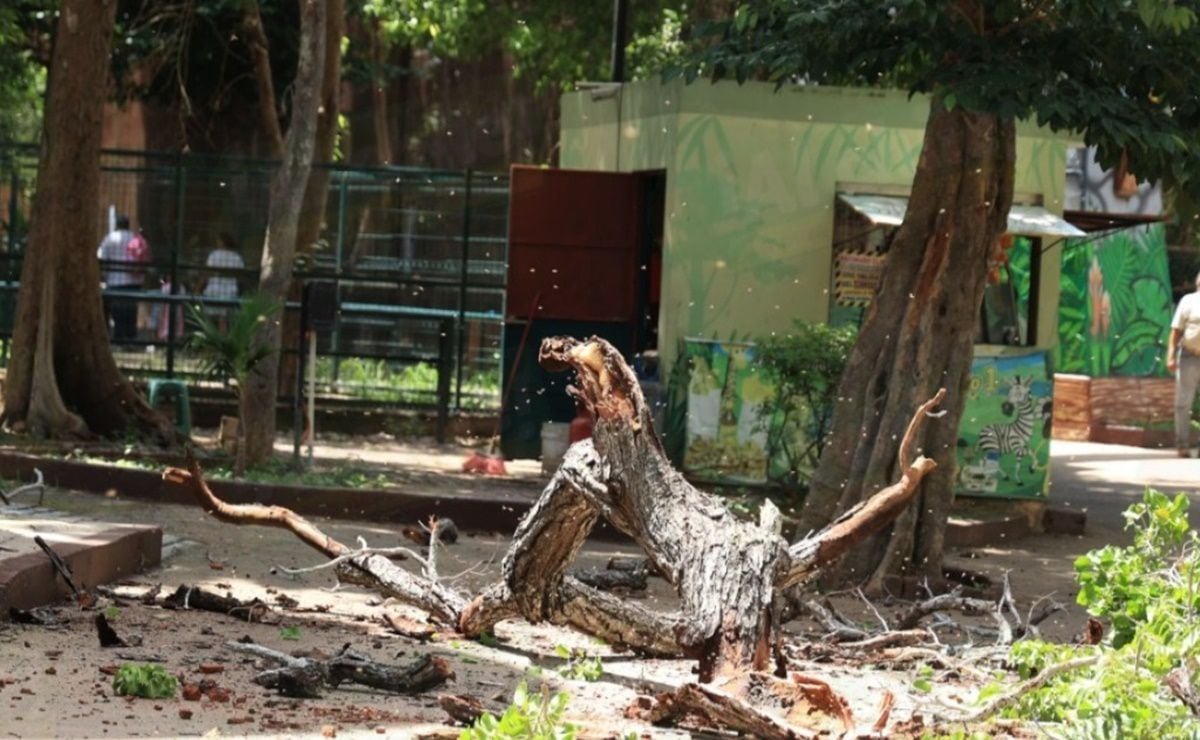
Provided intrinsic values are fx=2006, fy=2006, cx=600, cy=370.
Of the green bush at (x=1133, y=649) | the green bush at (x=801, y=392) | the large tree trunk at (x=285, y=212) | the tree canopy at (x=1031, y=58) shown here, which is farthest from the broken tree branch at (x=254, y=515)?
the green bush at (x=801, y=392)

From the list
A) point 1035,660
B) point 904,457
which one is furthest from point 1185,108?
point 1035,660

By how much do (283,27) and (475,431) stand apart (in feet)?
24.0

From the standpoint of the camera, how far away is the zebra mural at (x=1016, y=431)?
14.5m

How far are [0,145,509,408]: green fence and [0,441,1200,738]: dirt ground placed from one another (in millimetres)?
5112

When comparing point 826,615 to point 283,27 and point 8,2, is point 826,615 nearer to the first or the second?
point 8,2

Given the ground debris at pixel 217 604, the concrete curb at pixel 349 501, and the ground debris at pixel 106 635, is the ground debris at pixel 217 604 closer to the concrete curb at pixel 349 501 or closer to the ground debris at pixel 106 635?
the ground debris at pixel 106 635

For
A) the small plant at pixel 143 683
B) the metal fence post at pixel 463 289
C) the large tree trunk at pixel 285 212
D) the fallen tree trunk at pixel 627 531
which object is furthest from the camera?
the metal fence post at pixel 463 289

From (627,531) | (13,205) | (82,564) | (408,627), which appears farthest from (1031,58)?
(13,205)

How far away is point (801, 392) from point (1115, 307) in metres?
12.1

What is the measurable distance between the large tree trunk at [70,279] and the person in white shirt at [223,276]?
225 cm

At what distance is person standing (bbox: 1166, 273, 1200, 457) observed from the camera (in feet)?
62.4

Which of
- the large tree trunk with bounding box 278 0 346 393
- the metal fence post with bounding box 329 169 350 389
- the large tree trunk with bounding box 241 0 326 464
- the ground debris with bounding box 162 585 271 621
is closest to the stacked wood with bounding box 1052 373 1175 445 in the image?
the metal fence post with bounding box 329 169 350 389

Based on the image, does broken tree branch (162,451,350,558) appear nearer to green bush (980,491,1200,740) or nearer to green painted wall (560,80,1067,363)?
green bush (980,491,1200,740)

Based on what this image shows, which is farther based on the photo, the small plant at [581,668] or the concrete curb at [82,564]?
the concrete curb at [82,564]
